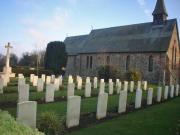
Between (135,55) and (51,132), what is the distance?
32034mm

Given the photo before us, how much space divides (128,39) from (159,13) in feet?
19.8

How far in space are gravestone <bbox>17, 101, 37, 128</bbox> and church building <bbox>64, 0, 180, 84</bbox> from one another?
28.0m

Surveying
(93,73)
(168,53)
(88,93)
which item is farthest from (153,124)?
(93,73)

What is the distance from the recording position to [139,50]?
37.5 metres

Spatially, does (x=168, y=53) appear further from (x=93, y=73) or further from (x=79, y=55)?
(x=79, y=55)

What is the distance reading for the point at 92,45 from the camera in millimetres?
45062

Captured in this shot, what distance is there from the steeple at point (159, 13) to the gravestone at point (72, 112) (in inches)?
1286

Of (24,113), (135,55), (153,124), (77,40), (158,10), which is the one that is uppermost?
(158,10)

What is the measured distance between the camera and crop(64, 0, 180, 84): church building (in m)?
35.6

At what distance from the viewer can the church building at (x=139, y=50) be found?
35.6 meters

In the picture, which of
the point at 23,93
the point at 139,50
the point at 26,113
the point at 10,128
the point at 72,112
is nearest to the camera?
the point at 10,128

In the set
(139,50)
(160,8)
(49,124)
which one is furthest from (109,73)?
(49,124)

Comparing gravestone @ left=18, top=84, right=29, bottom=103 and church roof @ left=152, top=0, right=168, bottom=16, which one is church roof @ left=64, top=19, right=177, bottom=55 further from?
gravestone @ left=18, top=84, right=29, bottom=103

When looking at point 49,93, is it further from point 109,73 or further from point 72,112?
point 109,73
